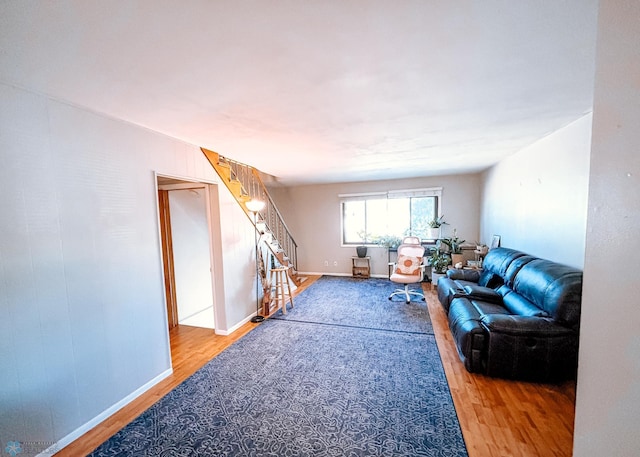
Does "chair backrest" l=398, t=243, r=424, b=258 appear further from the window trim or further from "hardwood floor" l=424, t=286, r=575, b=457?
"hardwood floor" l=424, t=286, r=575, b=457

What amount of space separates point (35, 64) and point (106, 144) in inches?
29.6

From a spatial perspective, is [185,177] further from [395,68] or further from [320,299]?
[320,299]

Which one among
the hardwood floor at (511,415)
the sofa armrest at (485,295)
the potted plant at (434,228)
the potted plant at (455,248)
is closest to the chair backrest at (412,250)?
the potted plant at (455,248)

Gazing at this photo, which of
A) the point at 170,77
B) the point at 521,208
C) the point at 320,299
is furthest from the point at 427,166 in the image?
the point at 170,77

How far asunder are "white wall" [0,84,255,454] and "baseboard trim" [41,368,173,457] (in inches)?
0.6

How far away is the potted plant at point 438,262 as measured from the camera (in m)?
4.90

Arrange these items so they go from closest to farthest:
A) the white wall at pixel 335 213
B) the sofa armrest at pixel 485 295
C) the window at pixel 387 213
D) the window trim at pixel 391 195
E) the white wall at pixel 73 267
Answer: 1. the white wall at pixel 73 267
2. the sofa armrest at pixel 485 295
3. the white wall at pixel 335 213
4. the window trim at pixel 391 195
5. the window at pixel 387 213

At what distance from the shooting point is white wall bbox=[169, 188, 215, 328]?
3.82m

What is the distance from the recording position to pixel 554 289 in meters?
2.18

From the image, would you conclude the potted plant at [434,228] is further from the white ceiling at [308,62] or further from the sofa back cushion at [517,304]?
the white ceiling at [308,62]

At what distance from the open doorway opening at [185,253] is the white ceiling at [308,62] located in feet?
5.20

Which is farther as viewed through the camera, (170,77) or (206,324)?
(206,324)

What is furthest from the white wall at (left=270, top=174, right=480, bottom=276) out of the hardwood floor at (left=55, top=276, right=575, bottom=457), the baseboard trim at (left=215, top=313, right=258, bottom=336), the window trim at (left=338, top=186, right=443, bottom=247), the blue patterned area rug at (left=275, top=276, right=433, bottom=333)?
the hardwood floor at (left=55, top=276, right=575, bottom=457)

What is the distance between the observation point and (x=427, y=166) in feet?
14.5
